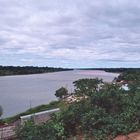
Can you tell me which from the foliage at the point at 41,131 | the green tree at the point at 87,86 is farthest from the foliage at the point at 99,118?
the green tree at the point at 87,86

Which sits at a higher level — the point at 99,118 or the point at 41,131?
the point at 99,118

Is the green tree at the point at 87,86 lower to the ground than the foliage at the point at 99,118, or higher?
higher

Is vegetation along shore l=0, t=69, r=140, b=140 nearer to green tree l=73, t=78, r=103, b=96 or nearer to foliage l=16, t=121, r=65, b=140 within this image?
foliage l=16, t=121, r=65, b=140

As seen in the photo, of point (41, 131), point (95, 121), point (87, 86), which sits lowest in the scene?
point (41, 131)

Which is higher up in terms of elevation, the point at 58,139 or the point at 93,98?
the point at 93,98

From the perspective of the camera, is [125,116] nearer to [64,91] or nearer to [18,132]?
[18,132]

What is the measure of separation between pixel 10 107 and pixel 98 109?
153 ft

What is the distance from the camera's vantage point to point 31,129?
36.2 ft

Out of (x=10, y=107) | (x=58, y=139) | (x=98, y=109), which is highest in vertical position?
(x=98, y=109)

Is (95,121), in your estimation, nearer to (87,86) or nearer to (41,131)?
(41,131)

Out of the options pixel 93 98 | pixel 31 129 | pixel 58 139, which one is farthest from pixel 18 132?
pixel 93 98

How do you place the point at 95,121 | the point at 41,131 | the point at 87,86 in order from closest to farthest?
the point at 41,131, the point at 95,121, the point at 87,86

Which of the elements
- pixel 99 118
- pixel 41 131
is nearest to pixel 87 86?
pixel 99 118

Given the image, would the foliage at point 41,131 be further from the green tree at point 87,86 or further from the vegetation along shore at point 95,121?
the green tree at point 87,86
